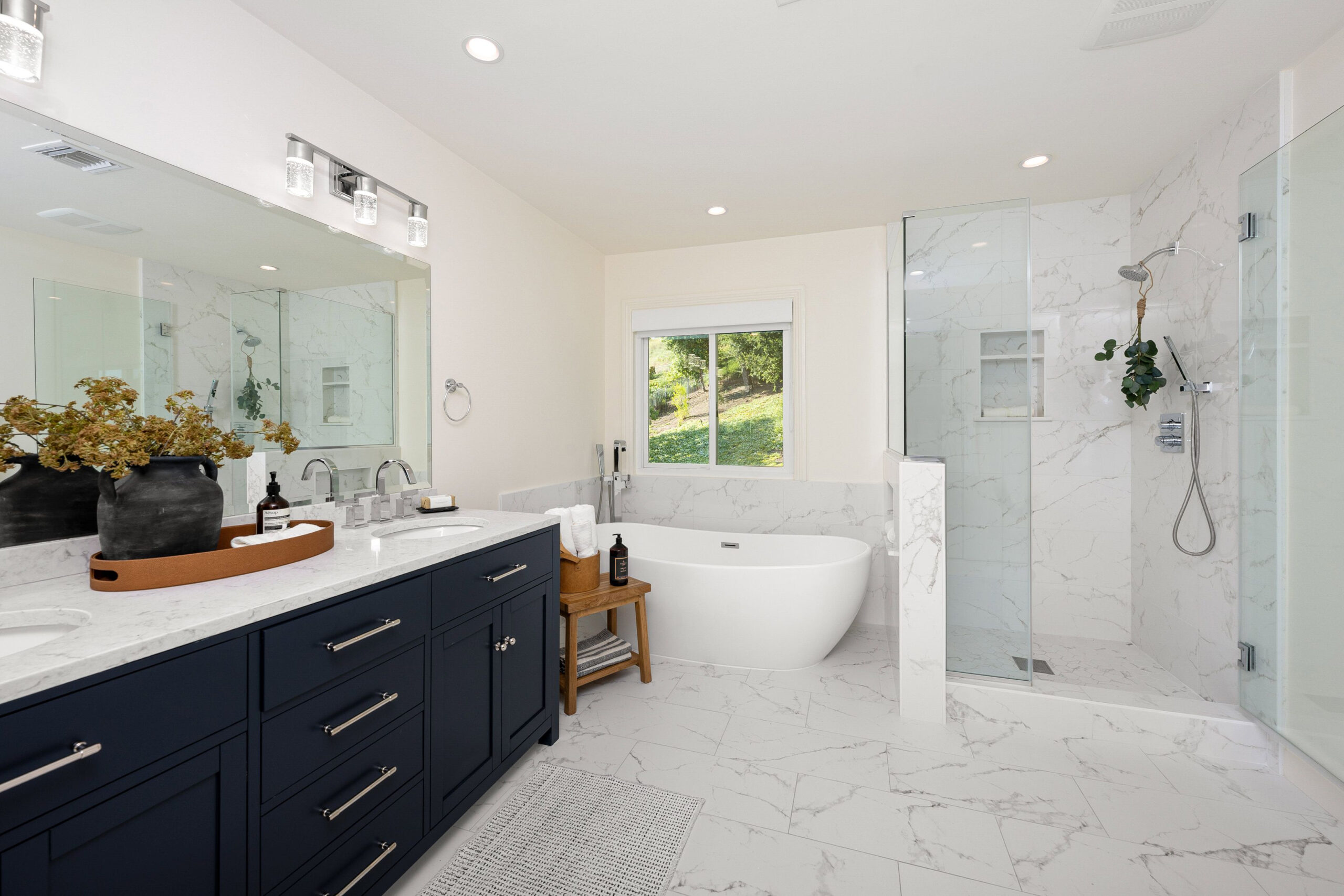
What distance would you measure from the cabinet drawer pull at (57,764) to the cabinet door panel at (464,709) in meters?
0.74

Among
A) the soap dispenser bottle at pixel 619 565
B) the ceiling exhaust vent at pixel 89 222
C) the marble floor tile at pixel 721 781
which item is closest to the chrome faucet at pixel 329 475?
the ceiling exhaust vent at pixel 89 222

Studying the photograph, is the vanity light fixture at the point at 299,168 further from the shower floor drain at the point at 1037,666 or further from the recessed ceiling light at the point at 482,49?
the shower floor drain at the point at 1037,666

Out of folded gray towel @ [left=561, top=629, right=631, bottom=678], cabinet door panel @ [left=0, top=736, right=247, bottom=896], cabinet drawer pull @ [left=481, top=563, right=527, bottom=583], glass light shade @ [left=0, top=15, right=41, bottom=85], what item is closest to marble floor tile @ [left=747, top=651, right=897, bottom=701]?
folded gray towel @ [left=561, top=629, right=631, bottom=678]

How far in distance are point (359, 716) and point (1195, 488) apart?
10.9ft

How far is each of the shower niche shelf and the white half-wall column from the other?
340 mm

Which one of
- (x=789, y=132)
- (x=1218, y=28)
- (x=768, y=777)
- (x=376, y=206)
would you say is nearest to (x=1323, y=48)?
(x=1218, y=28)

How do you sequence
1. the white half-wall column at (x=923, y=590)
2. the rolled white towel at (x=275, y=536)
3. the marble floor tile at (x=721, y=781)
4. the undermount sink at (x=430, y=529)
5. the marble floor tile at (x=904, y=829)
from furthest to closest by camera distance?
the white half-wall column at (x=923, y=590) → the undermount sink at (x=430, y=529) → the marble floor tile at (x=721, y=781) → the marble floor tile at (x=904, y=829) → the rolled white towel at (x=275, y=536)

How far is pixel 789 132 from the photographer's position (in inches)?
93.6

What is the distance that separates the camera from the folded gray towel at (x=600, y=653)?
2.57 m

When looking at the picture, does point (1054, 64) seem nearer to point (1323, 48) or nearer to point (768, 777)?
point (1323, 48)

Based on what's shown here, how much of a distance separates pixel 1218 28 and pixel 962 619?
2.24 metres

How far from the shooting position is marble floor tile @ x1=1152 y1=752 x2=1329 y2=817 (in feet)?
6.15

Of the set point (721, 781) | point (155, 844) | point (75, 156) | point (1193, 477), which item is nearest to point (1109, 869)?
point (721, 781)

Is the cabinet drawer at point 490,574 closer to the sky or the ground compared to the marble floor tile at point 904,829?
closer to the sky
